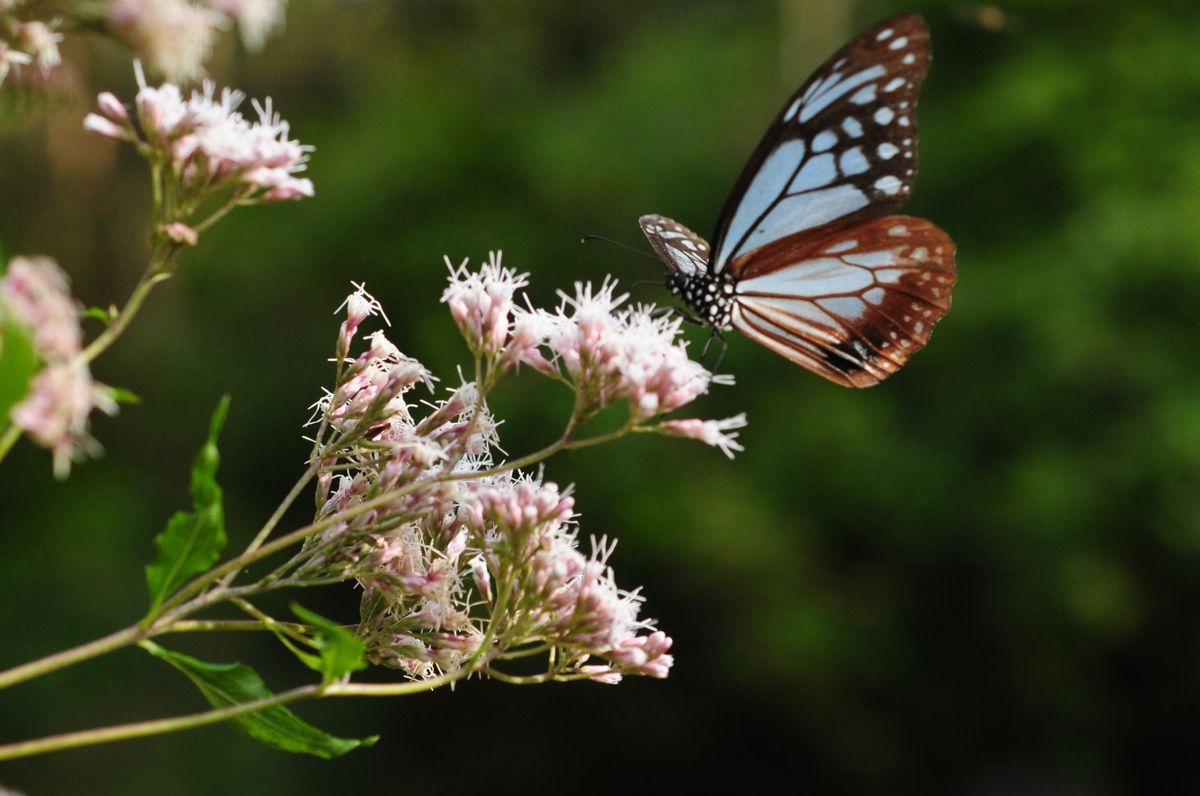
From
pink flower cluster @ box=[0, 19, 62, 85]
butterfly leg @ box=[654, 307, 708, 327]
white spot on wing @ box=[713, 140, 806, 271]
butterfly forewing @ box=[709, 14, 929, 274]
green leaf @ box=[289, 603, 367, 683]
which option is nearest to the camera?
green leaf @ box=[289, 603, 367, 683]

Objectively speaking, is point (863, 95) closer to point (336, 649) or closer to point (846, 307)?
point (846, 307)

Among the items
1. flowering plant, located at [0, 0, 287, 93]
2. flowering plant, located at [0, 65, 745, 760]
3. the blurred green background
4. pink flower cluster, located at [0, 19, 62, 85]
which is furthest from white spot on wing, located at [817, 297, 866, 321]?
the blurred green background

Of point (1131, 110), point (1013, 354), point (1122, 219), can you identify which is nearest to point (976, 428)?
point (1013, 354)

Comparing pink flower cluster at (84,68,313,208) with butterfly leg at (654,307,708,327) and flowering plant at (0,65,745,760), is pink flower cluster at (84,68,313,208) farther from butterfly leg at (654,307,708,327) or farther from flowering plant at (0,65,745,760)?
butterfly leg at (654,307,708,327)

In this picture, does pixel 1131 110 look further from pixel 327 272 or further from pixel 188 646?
pixel 188 646

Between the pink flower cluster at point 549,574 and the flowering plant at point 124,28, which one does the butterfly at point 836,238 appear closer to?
the pink flower cluster at point 549,574

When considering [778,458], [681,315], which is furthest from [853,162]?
[778,458]
